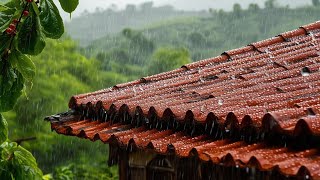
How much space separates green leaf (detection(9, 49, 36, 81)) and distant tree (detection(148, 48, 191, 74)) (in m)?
23.1

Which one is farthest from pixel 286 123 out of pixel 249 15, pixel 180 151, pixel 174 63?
pixel 249 15

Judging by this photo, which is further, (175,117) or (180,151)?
(175,117)

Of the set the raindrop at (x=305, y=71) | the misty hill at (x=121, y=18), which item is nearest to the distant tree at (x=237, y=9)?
the misty hill at (x=121, y=18)

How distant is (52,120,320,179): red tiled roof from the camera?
94.1 inches

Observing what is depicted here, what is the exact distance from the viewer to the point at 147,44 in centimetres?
3506

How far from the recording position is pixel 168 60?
2578cm

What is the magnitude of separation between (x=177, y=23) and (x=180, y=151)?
4403cm

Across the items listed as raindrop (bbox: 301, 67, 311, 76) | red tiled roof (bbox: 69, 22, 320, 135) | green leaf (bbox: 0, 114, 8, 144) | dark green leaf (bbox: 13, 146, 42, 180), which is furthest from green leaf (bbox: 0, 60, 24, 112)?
raindrop (bbox: 301, 67, 311, 76)

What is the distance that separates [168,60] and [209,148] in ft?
75.2

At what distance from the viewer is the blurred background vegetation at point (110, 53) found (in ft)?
65.0

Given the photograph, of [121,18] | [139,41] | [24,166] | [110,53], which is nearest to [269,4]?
[139,41]

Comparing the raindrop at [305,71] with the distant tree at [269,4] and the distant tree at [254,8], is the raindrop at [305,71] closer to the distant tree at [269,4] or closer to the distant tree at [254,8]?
the distant tree at [254,8]

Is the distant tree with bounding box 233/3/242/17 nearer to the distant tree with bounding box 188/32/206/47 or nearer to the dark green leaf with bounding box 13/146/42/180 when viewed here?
the distant tree with bounding box 188/32/206/47

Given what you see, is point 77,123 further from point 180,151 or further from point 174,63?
point 174,63
